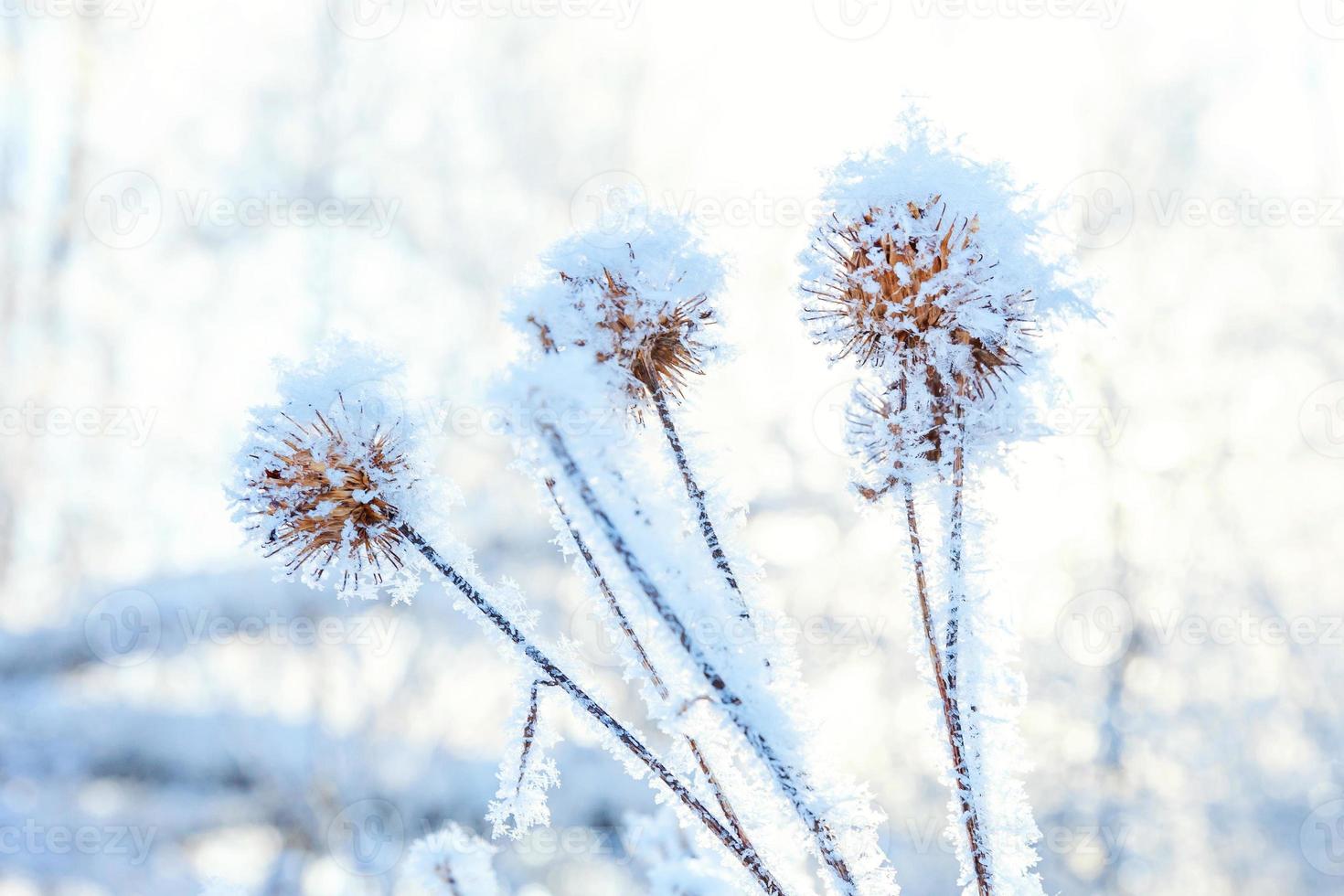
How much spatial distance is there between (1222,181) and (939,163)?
3.82 metres

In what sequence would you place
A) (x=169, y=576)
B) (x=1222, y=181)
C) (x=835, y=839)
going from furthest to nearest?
1. (x=1222, y=181)
2. (x=169, y=576)
3. (x=835, y=839)

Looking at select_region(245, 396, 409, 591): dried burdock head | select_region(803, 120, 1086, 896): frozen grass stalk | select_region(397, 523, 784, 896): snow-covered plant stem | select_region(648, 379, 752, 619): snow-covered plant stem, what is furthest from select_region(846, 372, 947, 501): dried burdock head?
select_region(245, 396, 409, 591): dried burdock head

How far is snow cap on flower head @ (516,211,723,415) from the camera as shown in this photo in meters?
0.56

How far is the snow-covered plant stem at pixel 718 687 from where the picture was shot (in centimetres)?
47

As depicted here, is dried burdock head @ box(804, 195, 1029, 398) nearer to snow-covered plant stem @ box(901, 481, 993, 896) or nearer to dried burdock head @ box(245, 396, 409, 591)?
snow-covered plant stem @ box(901, 481, 993, 896)

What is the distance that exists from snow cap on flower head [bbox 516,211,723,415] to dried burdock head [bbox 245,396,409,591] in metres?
0.18

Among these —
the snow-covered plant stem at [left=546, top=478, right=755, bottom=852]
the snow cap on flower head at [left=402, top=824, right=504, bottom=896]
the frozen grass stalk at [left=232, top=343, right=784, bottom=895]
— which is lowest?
the snow cap on flower head at [left=402, top=824, right=504, bottom=896]

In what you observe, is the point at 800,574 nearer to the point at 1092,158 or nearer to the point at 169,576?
the point at 1092,158

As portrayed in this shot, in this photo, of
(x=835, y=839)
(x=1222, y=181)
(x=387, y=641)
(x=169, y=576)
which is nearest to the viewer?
(x=835, y=839)

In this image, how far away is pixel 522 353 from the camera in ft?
1.85

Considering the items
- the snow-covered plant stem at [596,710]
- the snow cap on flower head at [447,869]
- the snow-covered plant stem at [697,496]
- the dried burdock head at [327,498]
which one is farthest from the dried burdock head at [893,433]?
the snow cap on flower head at [447,869]

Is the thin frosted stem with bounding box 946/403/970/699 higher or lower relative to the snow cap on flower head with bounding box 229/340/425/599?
lower

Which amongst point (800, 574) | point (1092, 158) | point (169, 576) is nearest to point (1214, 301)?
point (1092, 158)

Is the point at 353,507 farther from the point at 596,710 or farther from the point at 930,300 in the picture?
the point at 930,300
